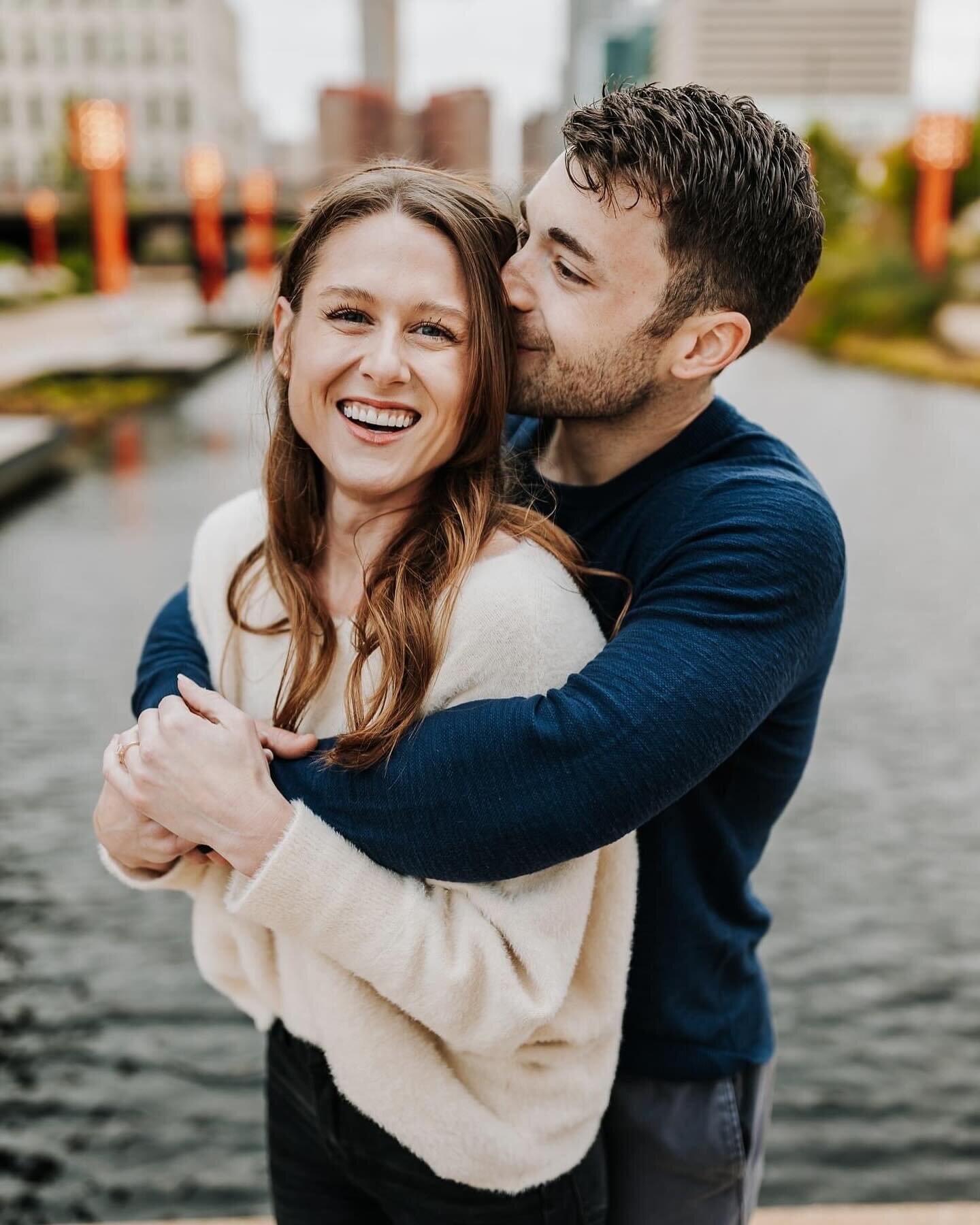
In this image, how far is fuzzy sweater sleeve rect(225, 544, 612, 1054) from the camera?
127 centimetres

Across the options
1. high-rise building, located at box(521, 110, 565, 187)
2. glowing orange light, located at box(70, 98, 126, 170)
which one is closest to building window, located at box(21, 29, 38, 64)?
glowing orange light, located at box(70, 98, 126, 170)

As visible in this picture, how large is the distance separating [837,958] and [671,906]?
2.89 metres

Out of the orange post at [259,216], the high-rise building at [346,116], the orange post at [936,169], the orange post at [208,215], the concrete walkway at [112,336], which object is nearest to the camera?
the concrete walkway at [112,336]

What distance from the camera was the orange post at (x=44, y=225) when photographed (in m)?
50.7

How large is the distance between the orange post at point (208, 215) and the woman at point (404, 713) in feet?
107

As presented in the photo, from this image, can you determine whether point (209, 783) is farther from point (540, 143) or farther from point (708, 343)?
point (540, 143)

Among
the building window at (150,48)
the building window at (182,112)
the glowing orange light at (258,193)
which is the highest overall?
the building window at (150,48)

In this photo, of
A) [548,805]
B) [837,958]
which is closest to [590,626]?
[548,805]

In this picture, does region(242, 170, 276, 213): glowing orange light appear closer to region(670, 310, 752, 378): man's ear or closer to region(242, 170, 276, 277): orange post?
region(242, 170, 276, 277): orange post

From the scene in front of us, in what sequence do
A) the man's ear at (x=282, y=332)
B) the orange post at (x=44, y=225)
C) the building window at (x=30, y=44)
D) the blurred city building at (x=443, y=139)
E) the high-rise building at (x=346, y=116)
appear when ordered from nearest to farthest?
1. the man's ear at (x=282, y=332)
2. the blurred city building at (x=443, y=139)
3. the high-rise building at (x=346, y=116)
4. the orange post at (x=44, y=225)
5. the building window at (x=30, y=44)

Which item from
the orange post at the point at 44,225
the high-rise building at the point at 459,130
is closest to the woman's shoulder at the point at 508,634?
the high-rise building at the point at 459,130

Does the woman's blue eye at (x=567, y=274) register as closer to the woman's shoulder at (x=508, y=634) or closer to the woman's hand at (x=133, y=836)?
the woman's shoulder at (x=508, y=634)

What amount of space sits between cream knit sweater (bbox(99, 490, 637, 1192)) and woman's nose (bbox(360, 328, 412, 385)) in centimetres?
24

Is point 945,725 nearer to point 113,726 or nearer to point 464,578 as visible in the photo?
point 113,726
